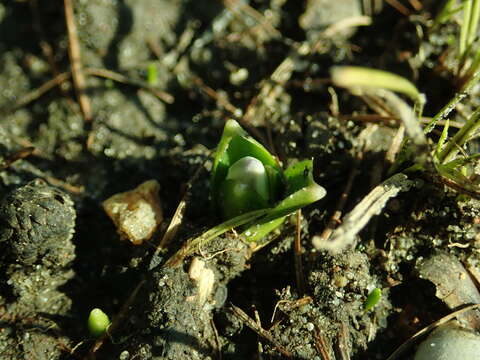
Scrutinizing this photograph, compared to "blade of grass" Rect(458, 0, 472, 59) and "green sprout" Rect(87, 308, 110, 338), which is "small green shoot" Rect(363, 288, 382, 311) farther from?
"blade of grass" Rect(458, 0, 472, 59)

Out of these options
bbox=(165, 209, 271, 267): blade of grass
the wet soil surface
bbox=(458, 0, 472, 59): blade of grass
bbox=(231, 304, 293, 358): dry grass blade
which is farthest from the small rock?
bbox=(458, 0, 472, 59): blade of grass

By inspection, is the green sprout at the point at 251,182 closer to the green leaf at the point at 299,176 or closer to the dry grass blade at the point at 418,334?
the green leaf at the point at 299,176

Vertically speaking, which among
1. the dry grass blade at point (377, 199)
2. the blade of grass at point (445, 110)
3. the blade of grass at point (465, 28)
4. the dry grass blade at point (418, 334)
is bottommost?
the dry grass blade at point (418, 334)

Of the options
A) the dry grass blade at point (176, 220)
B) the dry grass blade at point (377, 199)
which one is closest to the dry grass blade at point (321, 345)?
the dry grass blade at point (377, 199)

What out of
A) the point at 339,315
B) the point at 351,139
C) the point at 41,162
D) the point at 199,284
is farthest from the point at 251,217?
the point at 41,162

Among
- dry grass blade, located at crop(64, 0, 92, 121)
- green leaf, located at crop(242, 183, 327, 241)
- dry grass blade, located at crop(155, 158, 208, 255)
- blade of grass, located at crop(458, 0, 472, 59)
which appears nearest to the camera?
green leaf, located at crop(242, 183, 327, 241)

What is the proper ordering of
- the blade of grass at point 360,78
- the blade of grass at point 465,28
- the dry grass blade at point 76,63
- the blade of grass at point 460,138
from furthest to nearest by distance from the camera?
1. the dry grass blade at point 76,63
2. the blade of grass at point 465,28
3. the blade of grass at point 460,138
4. the blade of grass at point 360,78

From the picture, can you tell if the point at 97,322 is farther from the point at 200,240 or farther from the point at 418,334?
the point at 418,334

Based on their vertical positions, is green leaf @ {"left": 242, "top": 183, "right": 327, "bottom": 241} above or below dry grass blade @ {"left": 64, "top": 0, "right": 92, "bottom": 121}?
below
